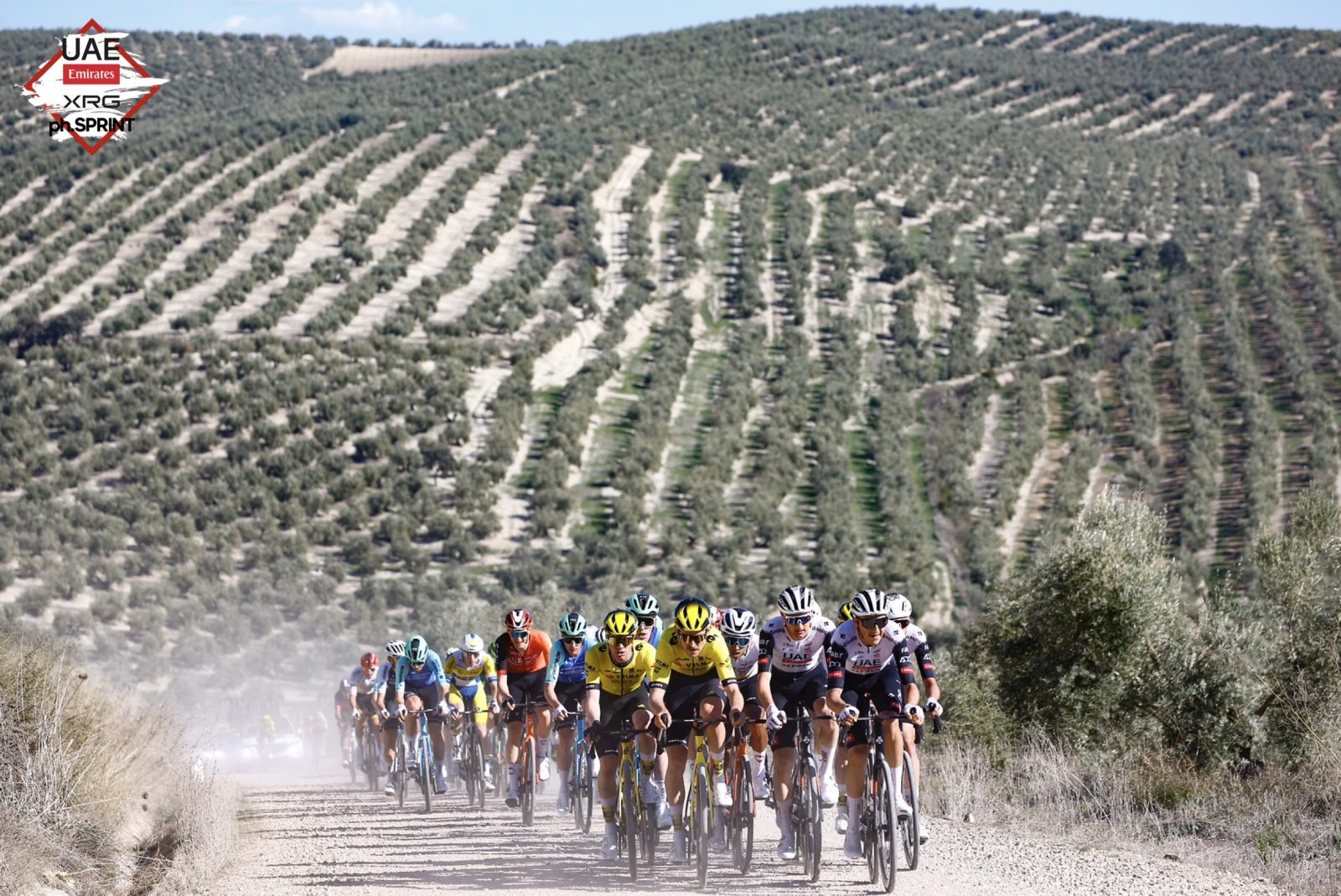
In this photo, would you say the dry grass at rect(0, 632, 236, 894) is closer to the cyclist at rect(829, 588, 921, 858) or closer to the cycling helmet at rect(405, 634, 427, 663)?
the cycling helmet at rect(405, 634, 427, 663)

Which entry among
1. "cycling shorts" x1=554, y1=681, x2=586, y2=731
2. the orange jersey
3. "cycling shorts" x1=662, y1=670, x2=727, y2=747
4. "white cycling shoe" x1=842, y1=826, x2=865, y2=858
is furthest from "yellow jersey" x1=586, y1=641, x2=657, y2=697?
the orange jersey

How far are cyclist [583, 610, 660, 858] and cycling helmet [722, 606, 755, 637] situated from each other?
729mm

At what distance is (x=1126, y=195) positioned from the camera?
85875mm

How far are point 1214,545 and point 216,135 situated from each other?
2634 inches

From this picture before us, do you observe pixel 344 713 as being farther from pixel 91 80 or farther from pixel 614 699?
pixel 91 80

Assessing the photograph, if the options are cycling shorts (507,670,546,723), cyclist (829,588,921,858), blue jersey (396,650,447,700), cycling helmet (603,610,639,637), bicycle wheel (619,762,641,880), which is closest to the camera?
cyclist (829,588,921,858)

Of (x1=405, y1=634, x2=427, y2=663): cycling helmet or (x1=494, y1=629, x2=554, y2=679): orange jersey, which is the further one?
(x1=405, y1=634, x2=427, y2=663): cycling helmet

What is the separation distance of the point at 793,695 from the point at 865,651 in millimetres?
968

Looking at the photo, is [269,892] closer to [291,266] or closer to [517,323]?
[517,323]

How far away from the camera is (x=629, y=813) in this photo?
11289 millimetres

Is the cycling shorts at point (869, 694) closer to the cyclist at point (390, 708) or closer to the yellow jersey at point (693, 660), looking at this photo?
the yellow jersey at point (693, 660)

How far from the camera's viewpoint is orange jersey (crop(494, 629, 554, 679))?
1465 centimetres

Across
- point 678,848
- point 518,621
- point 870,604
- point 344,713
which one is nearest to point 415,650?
point 518,621

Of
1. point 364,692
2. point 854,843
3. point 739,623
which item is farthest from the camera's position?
point 364,692
